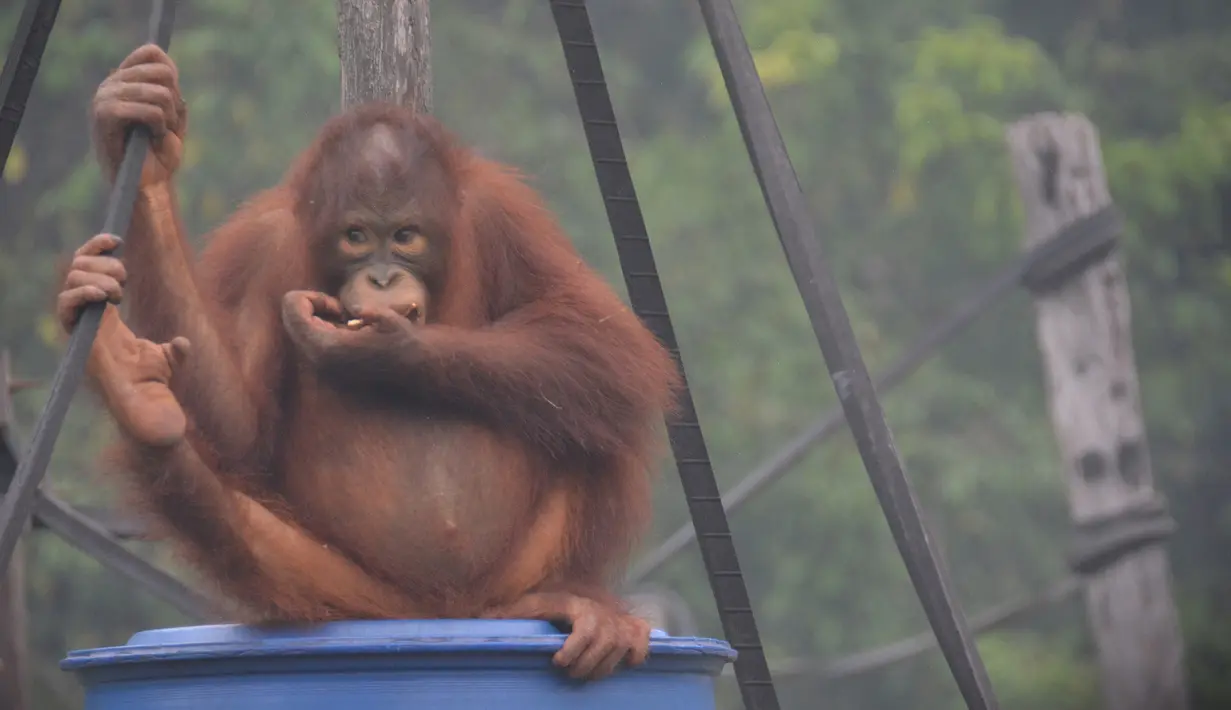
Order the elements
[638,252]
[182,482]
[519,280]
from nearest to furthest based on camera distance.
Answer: [182,482] < [519,280] < [638,252]

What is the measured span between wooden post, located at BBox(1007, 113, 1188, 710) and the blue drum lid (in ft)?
8.16

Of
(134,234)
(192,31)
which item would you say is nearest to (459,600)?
(134,234)

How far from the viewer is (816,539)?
8977 mm

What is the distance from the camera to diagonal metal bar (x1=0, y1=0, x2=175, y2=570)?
188 cm

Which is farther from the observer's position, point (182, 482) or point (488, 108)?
point (488, 108)

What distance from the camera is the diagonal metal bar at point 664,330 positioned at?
2.48 m

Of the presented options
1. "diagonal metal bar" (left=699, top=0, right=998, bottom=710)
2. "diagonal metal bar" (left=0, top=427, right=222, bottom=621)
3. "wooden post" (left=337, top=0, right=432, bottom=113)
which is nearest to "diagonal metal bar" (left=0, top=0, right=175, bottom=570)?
"wooden post" (left=337, top=0, right=432, bottom=113)

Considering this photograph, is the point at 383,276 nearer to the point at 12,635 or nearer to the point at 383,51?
the point at 383,51

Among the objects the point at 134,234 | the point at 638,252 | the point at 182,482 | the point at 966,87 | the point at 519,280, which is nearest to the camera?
the point at 182,482

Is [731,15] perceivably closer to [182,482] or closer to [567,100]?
[182,482]

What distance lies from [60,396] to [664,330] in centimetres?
94

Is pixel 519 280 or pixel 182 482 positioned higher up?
pixel 519 280

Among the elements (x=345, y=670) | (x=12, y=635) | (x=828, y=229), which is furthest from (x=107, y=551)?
(x=828, y=229)

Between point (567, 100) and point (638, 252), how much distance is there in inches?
286
